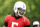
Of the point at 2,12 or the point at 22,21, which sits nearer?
the point at 22,21

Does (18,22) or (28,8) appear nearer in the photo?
(18,22)

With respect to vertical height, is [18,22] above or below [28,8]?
below

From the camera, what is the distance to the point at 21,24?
552 centimetres

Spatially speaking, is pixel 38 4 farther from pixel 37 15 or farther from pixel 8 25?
pixel 8 25

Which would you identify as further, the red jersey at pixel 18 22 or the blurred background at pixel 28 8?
the blurred background at pixel 28 8

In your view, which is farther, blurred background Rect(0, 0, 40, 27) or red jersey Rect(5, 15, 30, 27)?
blurred background Rect(0, 0, 40, 27)

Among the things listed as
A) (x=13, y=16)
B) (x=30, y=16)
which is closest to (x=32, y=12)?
(x=30, y=16)

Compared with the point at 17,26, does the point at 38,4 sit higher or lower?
higher

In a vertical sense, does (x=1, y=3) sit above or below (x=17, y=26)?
above

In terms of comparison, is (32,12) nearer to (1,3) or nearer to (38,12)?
(38,12)

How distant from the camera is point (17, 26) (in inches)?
218

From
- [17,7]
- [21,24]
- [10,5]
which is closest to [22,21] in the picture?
[21,24]

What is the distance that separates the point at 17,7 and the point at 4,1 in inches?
82.7

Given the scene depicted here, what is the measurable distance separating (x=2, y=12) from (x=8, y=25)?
2188mm
